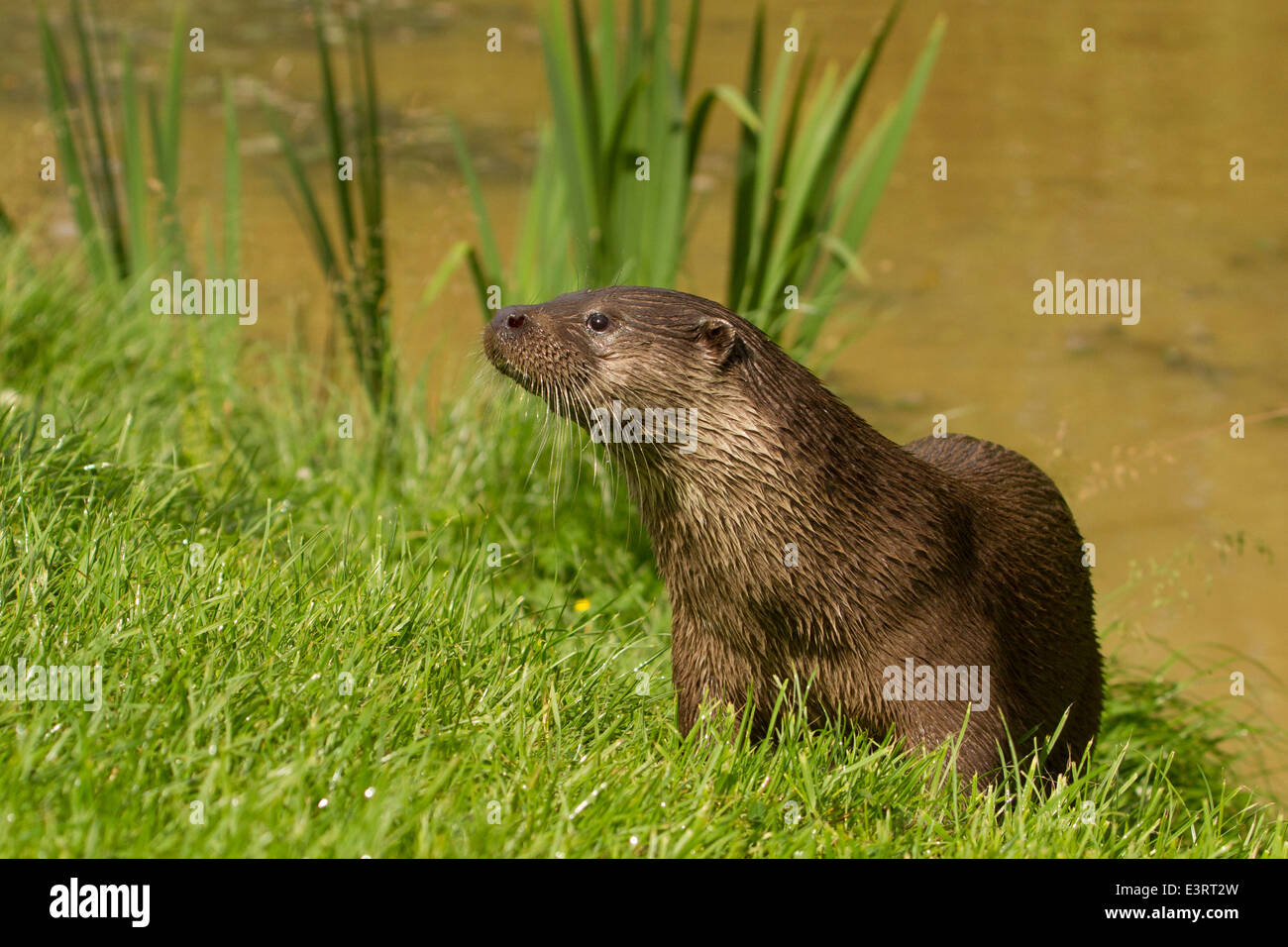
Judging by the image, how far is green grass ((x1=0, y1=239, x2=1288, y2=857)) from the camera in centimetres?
187

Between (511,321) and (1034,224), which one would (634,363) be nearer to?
(511,321)

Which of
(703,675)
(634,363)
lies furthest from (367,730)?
(634,363)

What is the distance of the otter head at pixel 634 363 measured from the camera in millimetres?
2361

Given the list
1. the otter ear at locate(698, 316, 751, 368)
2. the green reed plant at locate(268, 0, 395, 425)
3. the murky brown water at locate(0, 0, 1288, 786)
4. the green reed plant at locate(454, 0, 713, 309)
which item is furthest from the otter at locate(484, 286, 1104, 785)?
the green reed plant at locate(268, 0, 395, 425)

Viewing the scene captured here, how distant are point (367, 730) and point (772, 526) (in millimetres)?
680

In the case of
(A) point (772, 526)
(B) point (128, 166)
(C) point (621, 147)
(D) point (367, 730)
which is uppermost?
(B) point (128, 166)

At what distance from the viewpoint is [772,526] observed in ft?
7.64

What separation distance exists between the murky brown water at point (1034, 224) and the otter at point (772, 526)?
1.02 meters

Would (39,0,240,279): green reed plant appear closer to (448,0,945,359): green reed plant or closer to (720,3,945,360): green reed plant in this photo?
(448,0,945,359): green reed plant

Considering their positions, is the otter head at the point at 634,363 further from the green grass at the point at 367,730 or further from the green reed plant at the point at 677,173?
the green reed plant at the point at 677,173

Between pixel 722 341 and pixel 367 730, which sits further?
pixel 722 341

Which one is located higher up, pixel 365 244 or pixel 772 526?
pixel 365 244

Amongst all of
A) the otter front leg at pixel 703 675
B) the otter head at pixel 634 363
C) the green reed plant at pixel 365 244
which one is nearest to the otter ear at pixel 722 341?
the otter head at pixel 634 363
